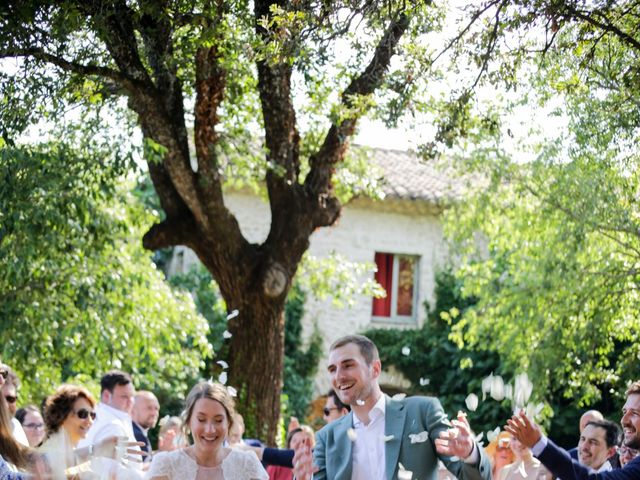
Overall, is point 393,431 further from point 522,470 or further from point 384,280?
point 384,280

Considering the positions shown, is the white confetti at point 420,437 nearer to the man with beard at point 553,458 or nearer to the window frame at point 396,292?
the man with beard at point 553,458

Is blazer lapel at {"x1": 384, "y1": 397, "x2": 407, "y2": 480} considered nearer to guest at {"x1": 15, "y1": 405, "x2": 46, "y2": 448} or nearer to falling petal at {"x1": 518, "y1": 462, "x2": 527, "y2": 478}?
falling petal at {"x1": 518, "y1": 462, "x2": 527, "y2": 478}

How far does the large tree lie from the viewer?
29.1 feet

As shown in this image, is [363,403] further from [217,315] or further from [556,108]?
[217,315]

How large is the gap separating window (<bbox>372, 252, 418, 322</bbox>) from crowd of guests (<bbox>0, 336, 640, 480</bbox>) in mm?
16938

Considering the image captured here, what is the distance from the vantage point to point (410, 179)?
1021 inches

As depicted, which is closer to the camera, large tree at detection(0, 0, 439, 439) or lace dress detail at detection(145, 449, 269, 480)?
lace dress detail at detection(145, 449, 269, 480)

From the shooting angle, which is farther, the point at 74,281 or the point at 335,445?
the point at 74,281

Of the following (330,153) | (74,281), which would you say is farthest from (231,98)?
(74,281)

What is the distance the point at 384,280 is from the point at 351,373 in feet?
63.6

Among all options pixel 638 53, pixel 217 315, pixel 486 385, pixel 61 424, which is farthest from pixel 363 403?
pixel 217 315

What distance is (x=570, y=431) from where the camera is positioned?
70.1 ft

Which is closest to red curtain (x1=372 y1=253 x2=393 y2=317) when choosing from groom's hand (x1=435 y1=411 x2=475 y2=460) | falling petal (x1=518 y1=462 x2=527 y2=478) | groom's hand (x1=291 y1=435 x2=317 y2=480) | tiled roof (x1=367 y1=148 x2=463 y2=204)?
tiled roof (x1=367 y1=148 x2=463 y2=204)

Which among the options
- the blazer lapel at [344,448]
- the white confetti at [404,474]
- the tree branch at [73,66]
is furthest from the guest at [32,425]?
the white confetti at [404,474]
